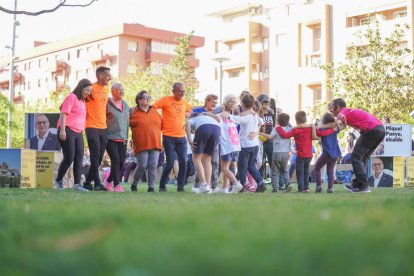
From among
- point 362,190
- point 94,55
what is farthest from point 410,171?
point 94,55

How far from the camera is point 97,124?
13266mm

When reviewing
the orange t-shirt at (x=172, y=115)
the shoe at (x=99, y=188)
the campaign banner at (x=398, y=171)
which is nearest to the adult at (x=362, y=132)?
the orange t-shirt at (x=172, y=115)

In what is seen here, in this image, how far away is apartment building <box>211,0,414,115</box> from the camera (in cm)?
5816

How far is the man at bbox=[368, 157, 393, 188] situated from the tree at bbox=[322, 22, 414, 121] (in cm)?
1804

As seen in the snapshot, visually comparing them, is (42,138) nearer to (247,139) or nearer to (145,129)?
(145,129)

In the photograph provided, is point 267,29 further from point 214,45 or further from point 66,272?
point 66,272

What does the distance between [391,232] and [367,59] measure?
116ft

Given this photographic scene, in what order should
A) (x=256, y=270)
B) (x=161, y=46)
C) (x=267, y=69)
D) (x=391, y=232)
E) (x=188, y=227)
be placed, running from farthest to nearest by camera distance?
(x=161, y=46) < (x=267, y=69) < (x=188, y=227) < (x=391, y=232) < (x=256, y=270)

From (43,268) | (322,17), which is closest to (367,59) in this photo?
(322,17)

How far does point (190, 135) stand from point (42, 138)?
4.80 meters

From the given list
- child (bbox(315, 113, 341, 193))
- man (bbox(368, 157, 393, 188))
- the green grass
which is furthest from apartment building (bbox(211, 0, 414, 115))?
the green grass

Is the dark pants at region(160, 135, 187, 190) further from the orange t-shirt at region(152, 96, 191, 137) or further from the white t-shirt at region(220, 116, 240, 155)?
the white t-shirt at region(220, 116, 240, 155)

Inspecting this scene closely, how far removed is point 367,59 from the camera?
37.8 m

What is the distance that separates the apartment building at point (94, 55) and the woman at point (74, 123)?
2985 inches
